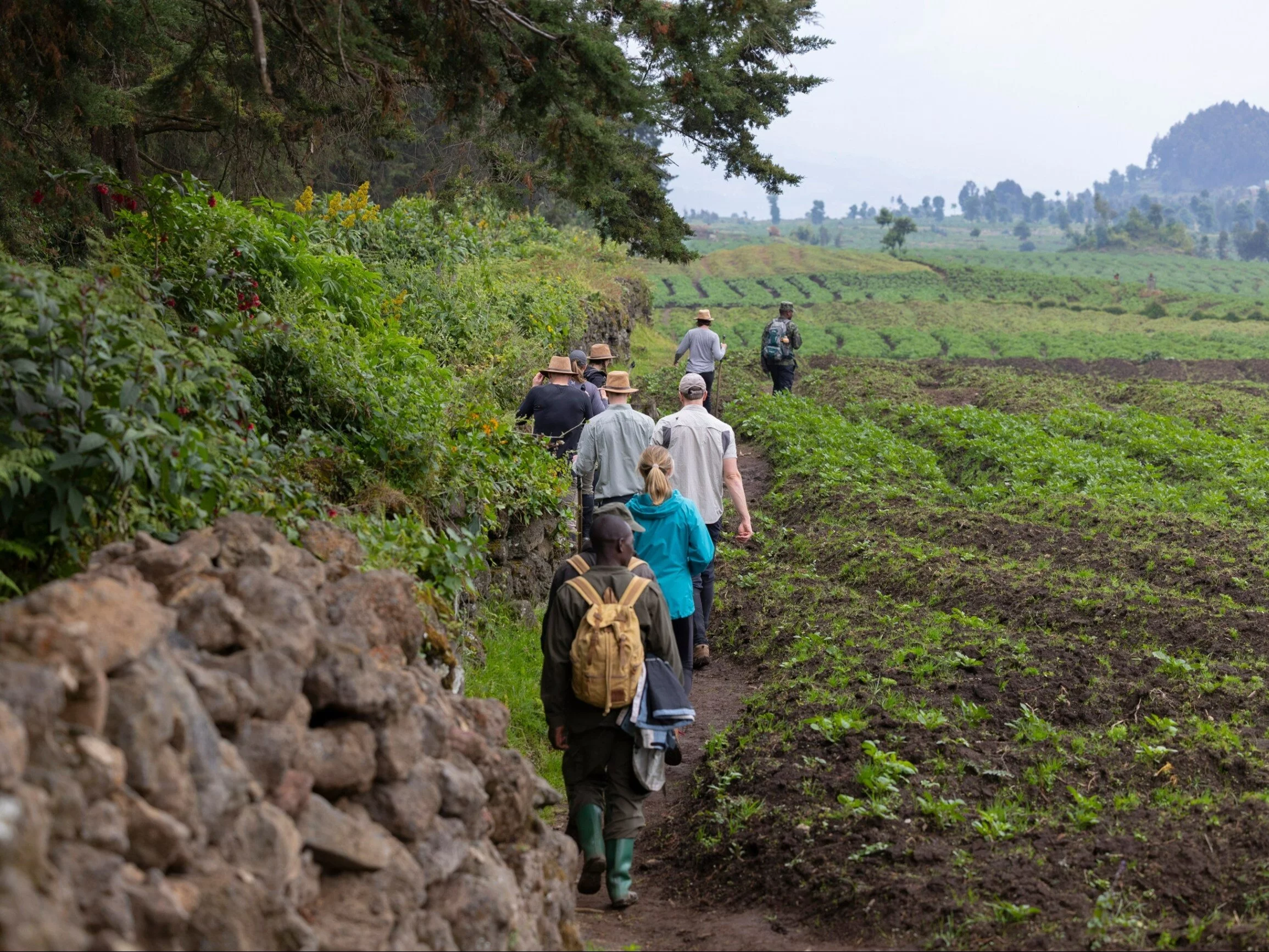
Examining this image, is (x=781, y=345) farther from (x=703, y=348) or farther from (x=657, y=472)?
(x=657, y=472)

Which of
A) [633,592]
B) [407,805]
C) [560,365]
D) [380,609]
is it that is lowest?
[407,805]

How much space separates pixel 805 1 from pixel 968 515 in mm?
15503

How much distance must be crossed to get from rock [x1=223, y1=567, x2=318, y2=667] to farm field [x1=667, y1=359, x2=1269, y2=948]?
9.99 ft

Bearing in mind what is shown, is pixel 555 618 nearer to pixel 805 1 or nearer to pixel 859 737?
pixel 859 737

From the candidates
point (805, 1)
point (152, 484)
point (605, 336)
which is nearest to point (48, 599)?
point (152, 484)

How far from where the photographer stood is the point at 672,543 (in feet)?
24.3

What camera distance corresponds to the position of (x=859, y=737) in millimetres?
7250

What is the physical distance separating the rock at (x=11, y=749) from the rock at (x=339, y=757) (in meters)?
0.97

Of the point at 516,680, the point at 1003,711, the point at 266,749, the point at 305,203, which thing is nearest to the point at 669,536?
the point at 516,680

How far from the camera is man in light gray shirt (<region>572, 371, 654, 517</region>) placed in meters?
9.10

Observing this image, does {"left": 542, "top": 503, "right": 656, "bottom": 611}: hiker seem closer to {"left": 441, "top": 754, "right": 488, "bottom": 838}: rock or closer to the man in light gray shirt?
{"left": 441, "top": 754, "right": 488, "bottom": 838}: rock

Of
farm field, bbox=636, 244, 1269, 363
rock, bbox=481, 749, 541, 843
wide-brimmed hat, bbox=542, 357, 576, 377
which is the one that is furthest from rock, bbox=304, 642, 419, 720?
farm field, bbox=636, 244, 1269, 363

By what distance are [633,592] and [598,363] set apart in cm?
805

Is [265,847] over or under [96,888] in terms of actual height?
under
